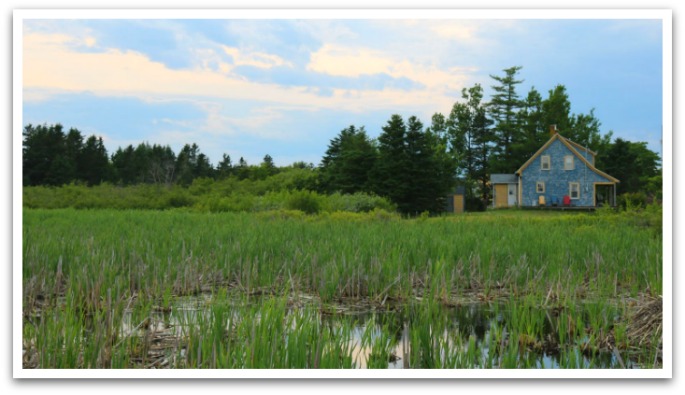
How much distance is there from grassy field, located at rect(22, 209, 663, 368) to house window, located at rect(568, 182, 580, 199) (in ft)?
49.5

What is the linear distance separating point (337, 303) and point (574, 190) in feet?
66.4

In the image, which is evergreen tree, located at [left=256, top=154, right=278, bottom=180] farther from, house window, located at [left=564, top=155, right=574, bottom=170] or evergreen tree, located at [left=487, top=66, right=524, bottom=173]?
house window, located at [left=564, top=155, right=574, bottom=170]

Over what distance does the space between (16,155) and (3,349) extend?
1334 millimetres

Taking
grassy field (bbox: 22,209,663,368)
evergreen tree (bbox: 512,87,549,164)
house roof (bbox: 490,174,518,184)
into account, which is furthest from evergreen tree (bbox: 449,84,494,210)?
grassy field (bbox: 22,209,663,368)

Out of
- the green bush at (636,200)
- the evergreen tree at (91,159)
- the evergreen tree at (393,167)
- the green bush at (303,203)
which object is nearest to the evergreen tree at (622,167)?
the green bush at (636,200)

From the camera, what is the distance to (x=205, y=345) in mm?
2873

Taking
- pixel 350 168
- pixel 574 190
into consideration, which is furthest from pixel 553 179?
pixel 350 168

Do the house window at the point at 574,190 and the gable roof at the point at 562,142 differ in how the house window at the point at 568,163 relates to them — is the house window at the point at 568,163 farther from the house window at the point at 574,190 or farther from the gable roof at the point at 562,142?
the house window at the point at 574,190

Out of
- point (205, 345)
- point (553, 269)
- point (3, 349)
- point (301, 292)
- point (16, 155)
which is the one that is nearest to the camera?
point (205, 345)

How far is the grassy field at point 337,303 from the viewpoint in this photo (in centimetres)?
293

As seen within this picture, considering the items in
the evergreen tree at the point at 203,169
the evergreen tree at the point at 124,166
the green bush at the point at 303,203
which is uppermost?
the evergreen tree at the point at 203,169
